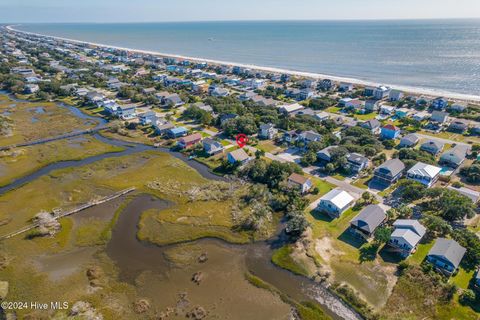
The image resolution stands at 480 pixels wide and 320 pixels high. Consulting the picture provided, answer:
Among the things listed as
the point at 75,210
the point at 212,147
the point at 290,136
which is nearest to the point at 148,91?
the point at 212,147

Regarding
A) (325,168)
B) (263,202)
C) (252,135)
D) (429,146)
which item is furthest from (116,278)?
(429,146)

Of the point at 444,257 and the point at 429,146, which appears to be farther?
the point at 429,146

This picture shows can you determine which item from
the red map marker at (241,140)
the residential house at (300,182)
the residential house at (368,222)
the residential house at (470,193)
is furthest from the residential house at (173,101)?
the residential house at (470,193)

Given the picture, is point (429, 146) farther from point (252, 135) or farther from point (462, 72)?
point (462, 72)

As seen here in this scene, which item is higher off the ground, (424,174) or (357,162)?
(424,174)

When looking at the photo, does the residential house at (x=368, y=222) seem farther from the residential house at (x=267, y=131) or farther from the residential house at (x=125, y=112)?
the residential house at (x=125, y=112)

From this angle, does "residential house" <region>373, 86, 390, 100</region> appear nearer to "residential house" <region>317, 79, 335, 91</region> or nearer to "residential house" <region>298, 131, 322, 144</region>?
"residential house" <region>317, 79, 335, 91</region>

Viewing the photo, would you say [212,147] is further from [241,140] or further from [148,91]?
[148,91]
